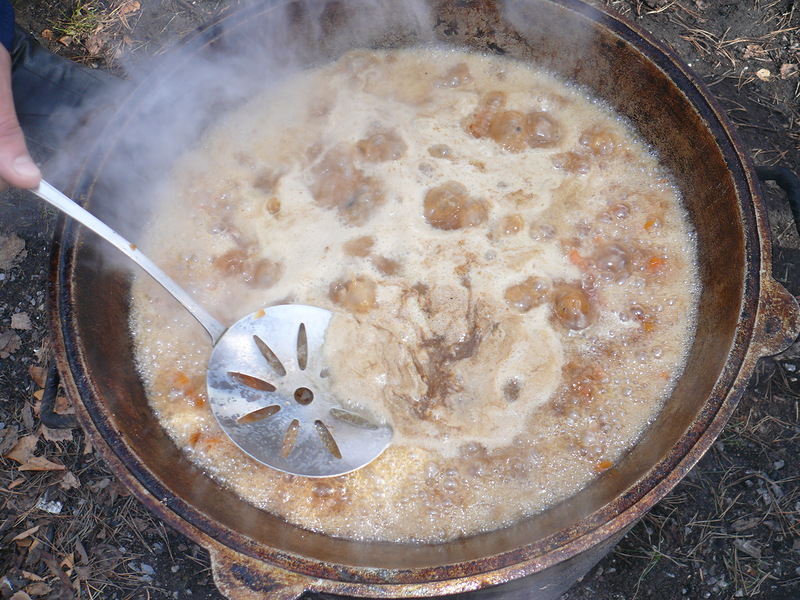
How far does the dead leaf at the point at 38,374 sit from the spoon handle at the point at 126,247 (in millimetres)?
1201

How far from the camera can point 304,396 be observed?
1795 mm

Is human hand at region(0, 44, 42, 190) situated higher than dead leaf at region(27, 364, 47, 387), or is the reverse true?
human hand at region(0, 44, 42, 190)

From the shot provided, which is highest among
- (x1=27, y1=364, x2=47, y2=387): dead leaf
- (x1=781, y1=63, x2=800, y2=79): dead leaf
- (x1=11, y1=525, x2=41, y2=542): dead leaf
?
(x1=781, y1=63, x2=800, y2=79): dead leaf

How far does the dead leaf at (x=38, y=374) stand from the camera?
Answer: 8.43 ft

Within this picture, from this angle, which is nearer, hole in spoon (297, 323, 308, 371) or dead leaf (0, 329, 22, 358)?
hole in spoon (297, 323, 308, 371)

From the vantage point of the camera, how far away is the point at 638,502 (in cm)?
135

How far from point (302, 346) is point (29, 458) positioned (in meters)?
1.55

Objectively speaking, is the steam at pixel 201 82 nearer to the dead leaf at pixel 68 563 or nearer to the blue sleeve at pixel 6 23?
the blue sleeve at pixel 6 23

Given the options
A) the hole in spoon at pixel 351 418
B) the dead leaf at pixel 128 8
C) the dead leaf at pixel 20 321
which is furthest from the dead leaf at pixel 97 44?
the hole in spoon at pixel 351 418

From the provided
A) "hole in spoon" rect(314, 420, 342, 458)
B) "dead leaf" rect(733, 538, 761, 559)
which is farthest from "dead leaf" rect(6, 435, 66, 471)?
"dead leaf" rect(733, 538, 761, 559)

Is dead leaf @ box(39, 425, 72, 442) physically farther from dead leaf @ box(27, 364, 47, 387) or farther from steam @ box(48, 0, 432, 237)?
steam @ box(48, 0, 432, 237)

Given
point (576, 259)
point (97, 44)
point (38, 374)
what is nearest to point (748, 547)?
point (576, 259)

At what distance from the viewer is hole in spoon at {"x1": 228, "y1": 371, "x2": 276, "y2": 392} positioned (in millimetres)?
1810

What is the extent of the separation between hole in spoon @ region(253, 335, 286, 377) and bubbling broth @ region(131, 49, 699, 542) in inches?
5.9
